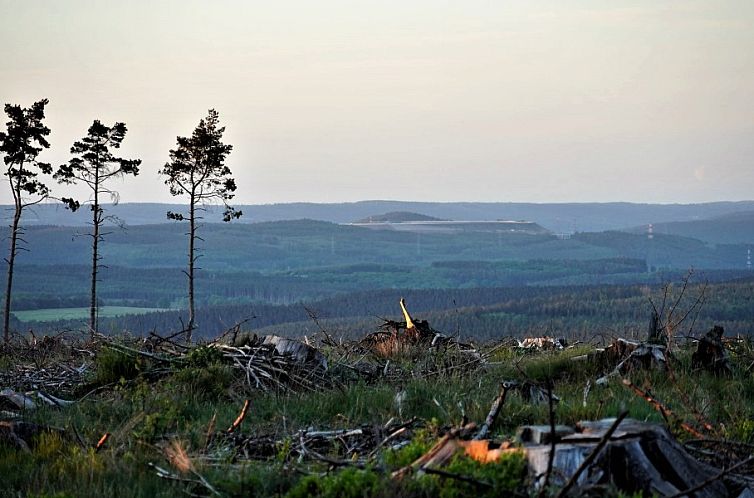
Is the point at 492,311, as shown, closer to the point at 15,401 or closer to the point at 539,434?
the point at 15,401

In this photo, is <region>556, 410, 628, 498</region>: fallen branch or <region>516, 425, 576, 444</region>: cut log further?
<region>516, 425, 576, 444</region>: cut log

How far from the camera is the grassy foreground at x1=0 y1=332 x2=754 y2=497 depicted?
19.2 ft

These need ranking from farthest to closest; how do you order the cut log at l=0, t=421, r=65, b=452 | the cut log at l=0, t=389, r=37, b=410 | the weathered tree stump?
the weathered tree stump, the cut log at l=0, t=389, r=37, b=410, the cut log at l=0, t=421, r=65, b=452

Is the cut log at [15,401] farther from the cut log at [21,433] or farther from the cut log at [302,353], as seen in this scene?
the cut log at [302,353]

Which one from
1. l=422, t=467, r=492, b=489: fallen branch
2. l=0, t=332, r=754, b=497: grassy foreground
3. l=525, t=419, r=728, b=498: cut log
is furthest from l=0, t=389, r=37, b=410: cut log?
l=525, t=419, r=728, b=498: cut log

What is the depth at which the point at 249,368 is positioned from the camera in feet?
37.7

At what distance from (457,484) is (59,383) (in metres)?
8.56

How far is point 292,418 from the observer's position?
9312 mm

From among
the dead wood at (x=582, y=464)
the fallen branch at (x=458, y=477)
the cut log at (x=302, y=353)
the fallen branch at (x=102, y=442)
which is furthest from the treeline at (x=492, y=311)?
the dead wood at (x=582, y=464)

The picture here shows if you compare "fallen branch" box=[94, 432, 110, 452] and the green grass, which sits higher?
"fallen branch" box=[94, 432, 110, 452]

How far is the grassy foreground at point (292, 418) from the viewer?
19.2ft

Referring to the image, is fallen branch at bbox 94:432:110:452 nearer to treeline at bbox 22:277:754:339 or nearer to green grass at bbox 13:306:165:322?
treeline at bbox 22:277:754:339

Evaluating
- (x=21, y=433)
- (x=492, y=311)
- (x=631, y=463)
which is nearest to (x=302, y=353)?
(x=21, y=433)

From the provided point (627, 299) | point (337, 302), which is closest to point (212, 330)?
point (337, 302)
